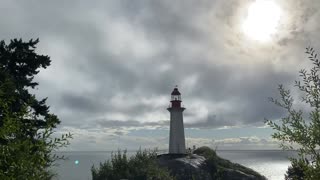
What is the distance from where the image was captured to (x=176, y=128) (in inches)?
2110

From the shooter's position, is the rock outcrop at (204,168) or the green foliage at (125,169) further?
the rock outcrop at (204,168)

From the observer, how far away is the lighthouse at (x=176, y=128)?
52.5 meters

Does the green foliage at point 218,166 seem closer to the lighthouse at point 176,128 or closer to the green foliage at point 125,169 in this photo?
the lighthouse at point 176,128

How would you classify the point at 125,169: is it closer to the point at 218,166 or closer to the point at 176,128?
the point at 218,166

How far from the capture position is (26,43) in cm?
2428

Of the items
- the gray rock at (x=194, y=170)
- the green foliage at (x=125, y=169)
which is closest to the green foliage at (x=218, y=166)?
the gray rock at (x=194, y=170)

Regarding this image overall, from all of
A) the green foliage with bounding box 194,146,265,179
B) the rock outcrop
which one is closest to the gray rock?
the rock outcrop

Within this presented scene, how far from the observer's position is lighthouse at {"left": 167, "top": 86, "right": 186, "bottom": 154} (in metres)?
52.5

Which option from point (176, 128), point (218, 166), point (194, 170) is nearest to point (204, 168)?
point (218, 166)

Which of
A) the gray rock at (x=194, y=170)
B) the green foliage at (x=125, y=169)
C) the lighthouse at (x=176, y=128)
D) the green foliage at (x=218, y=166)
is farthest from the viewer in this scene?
the lighthouse at (x=176, y=128)

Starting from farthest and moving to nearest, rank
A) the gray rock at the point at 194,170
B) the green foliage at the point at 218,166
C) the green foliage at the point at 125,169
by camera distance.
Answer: the green foliage at the point at 218,166 → the gray rock at the point at 194,170 → the green foliage at the point at 125,169

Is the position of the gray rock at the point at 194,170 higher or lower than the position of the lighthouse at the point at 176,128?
lower

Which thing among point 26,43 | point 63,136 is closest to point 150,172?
point 26,43

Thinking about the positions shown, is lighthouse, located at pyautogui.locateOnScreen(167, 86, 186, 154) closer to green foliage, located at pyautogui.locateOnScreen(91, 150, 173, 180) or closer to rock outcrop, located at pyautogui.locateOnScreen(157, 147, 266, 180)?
rock outcrop, located at pyautogui.locateOnScreen(157, 147, 266, 180)
